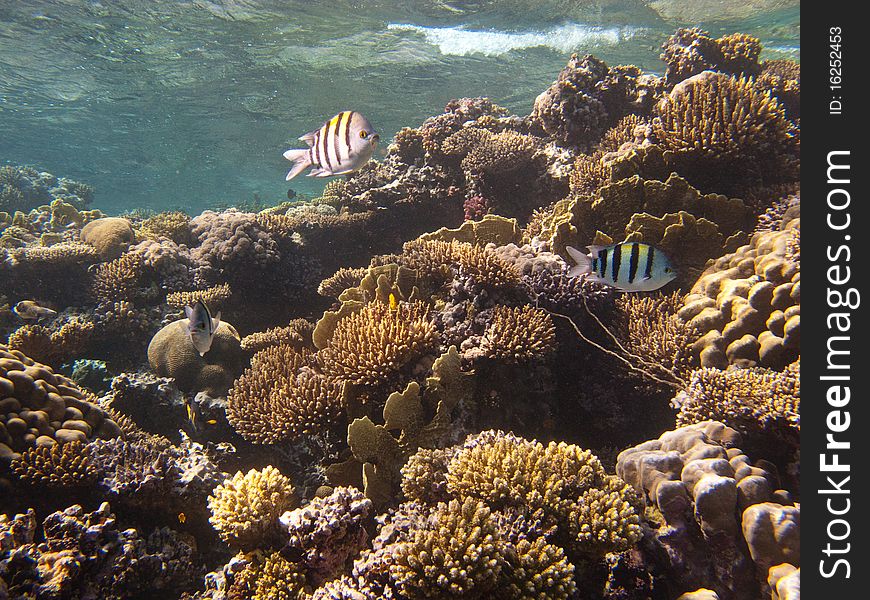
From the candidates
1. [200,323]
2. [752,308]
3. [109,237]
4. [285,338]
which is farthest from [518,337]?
[109,237]

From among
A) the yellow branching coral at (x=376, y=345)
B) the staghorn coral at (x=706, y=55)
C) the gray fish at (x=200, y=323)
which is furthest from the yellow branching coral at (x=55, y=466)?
the staghorn coral at (x=706, y=55)

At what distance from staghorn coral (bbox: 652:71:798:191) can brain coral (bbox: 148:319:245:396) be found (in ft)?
21.5

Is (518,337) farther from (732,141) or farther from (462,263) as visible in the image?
(732,141)

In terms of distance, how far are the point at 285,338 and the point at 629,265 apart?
4.32 meters

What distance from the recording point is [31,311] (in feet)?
22.6

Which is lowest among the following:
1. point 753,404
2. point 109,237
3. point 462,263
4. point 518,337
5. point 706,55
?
point 753,404

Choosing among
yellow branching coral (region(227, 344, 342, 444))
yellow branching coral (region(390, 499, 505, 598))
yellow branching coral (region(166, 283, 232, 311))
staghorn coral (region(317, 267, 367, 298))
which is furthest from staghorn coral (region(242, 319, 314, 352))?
yellow branching coral (region(390, 499, 505, 598))

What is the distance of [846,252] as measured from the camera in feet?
7.59

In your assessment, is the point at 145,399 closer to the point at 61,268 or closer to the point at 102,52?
the point at 61,268

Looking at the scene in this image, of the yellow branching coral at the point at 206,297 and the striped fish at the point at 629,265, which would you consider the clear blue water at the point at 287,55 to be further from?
the striped fish at the point at 629,265

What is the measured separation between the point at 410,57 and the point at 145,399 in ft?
77.5

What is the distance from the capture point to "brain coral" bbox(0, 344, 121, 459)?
11.7 feet

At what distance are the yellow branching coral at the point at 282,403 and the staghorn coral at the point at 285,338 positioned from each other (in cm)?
100

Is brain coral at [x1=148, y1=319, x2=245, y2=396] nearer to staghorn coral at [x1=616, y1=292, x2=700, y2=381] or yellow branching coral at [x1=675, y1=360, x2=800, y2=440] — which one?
staghorn coral at [x1=616, y1=292, x2=700, y2=381]
